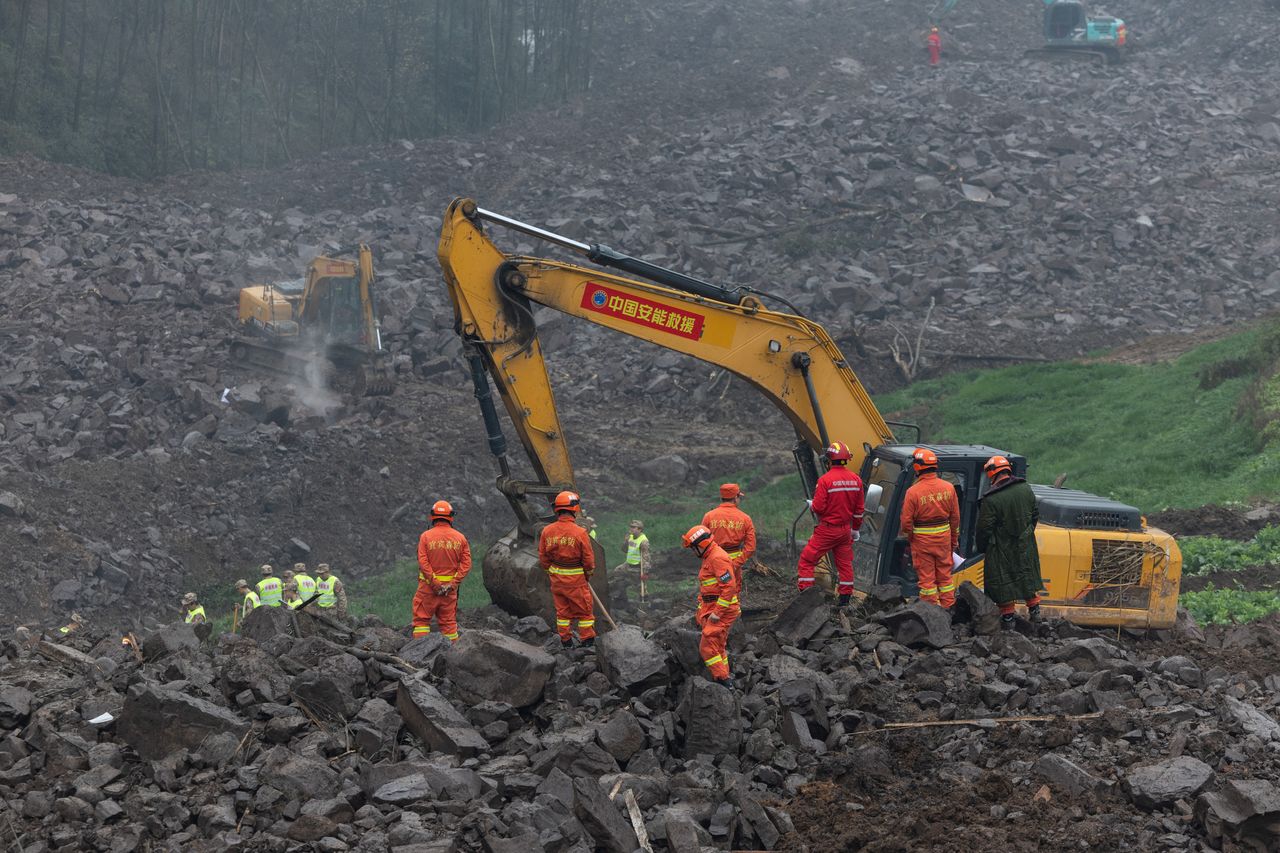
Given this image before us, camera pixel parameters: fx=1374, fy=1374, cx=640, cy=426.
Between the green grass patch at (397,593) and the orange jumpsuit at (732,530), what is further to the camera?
the green grass patch at (397,593)

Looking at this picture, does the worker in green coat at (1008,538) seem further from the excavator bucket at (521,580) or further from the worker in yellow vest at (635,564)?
the worker in yellow vest at (635,564)

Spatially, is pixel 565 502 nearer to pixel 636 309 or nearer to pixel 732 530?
pixel 732 530

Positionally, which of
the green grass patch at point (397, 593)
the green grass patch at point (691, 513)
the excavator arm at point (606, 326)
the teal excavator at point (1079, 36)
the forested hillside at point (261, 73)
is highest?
the teal excavator at point (1079, 36)

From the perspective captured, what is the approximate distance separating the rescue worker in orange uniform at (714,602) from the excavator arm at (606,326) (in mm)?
2493

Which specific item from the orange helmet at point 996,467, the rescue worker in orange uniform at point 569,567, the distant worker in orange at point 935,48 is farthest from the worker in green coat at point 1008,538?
the distant worker in orange at point 935,48

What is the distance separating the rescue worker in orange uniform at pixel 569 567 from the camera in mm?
11039

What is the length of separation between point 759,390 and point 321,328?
675 inches

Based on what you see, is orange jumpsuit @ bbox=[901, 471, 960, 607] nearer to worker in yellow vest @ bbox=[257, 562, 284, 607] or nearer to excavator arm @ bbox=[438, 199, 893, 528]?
excavator arm @ bbox=[438, 199, 893, 528]

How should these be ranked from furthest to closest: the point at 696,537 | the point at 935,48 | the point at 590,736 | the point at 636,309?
1. the point at 935,48
2. the point at 636,309
3. the point at 696,537
4. the point at 590,736

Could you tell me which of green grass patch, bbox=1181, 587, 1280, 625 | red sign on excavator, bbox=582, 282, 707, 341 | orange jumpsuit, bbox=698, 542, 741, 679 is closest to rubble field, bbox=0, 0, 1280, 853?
orange jumpsuit, bbox=698, 542, 741, 679

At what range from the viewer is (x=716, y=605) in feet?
32.6

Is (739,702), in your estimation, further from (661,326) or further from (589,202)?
(589,202)

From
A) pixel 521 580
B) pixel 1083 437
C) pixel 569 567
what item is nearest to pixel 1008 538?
pixel 569 567

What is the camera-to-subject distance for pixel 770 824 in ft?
27.1
